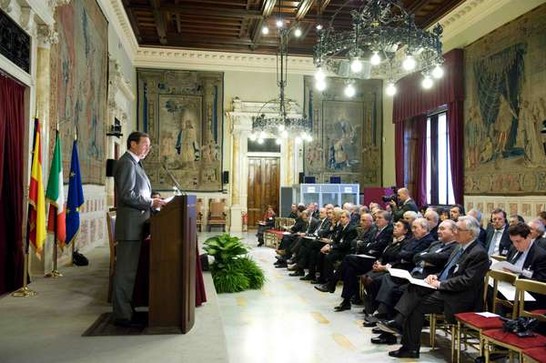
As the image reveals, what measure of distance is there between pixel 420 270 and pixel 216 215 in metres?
11.3

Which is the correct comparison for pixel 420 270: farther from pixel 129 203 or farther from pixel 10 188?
pixel 10 188

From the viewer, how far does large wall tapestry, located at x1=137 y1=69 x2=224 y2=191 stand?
16172 mm

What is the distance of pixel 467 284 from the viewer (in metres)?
4.18

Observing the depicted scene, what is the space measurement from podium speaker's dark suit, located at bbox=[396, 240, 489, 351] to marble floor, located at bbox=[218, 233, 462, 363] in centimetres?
29

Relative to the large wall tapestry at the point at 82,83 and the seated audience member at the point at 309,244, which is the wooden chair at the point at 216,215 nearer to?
the large wall tapestry at the point at 82,83

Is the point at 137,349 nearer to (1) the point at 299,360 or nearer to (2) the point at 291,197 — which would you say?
(1) the point at 299,360

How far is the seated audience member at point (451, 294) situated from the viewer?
4227mm

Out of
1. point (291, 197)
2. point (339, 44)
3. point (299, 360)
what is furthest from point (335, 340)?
point (291, 197)

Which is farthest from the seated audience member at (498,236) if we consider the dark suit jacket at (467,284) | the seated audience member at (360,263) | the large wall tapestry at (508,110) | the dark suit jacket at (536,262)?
the dark suit jacket at (467,284)

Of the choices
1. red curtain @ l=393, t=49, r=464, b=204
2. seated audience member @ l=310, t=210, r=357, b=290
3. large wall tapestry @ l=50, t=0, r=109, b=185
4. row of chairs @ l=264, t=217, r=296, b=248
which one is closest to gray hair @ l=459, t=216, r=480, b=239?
seated audience member @ l=310, t=210, r=357, b=290

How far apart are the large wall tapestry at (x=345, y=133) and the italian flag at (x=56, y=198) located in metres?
11.3

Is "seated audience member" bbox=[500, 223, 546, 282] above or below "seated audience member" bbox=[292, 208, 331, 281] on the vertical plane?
above

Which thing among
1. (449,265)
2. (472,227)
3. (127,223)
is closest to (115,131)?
(127,223)

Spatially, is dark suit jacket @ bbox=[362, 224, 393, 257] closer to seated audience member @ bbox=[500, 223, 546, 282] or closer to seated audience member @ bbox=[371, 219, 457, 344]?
seated audience member @ bbox=[371, 219, 457, 344]
